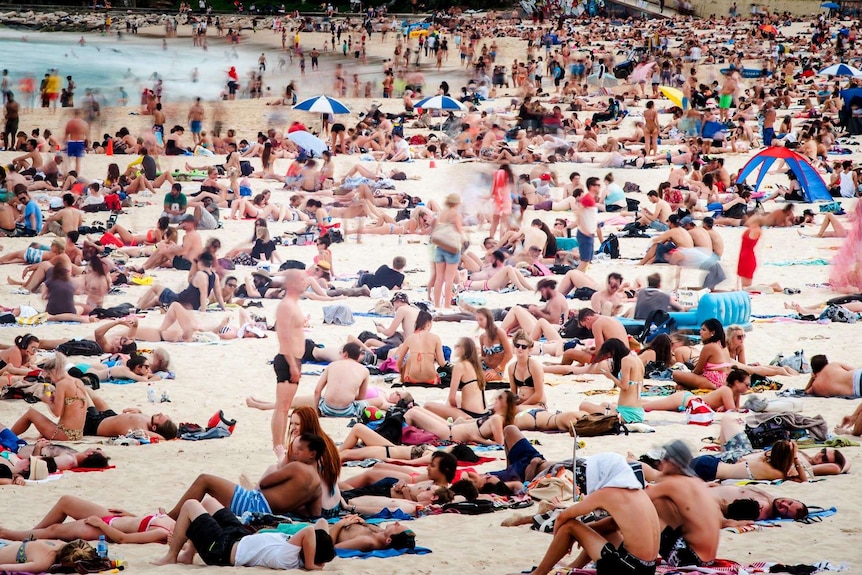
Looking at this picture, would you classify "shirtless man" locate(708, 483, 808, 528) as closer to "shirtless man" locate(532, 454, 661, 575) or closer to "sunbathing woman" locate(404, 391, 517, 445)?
"shirtless man" locate(532, 454, 661, 575)

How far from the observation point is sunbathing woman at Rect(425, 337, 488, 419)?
800 cm

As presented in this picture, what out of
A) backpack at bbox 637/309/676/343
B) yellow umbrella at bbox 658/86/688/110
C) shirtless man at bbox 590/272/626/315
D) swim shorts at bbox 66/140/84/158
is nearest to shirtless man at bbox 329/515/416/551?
backpack at bbox 637/309/676/343

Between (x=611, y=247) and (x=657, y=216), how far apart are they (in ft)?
6.80

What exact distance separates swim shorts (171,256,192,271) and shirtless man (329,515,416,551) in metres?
8.55

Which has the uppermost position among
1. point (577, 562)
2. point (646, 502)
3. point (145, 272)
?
point (646, 502)

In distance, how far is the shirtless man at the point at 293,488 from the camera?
221 inches

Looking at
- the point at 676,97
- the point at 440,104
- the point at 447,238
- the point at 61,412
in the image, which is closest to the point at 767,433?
the point at 61,412

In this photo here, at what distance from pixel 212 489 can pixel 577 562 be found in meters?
1.78

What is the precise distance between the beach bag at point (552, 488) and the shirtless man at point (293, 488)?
123cm

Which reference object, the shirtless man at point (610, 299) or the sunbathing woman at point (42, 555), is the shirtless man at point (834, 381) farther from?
the sunbathing woman at point (42, 555)

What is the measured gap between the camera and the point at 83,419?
777cm

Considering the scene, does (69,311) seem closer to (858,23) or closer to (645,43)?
(645,43)

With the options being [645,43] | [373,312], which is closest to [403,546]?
[373,312]

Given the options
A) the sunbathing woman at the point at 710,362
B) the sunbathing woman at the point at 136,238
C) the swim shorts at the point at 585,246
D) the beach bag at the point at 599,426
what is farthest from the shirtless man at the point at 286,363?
the sunbathing woman at the point at 136,238
